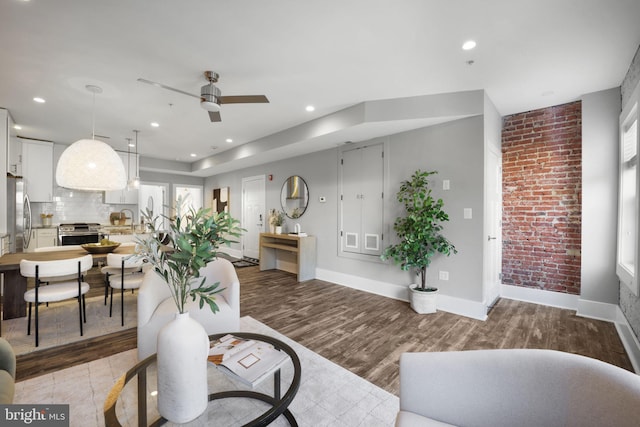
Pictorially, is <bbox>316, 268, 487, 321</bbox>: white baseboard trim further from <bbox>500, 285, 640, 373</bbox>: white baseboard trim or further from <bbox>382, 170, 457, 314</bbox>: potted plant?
<bbox>500, 285, 640, 373</bbox>: white baseboard trim

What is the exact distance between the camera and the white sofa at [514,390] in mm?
835

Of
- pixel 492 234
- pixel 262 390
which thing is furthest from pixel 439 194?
pixel 262 390

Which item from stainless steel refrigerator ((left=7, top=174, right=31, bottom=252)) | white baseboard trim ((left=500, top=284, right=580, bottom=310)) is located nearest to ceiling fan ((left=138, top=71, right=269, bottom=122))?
stainless steel refrigerator ((left=7, top=174, right=31, bottom=252))

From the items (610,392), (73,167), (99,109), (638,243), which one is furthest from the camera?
(99,109)

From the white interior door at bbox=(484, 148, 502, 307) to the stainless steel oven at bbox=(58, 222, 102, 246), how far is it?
7.12 metres

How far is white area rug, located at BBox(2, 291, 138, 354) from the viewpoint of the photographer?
250 cm

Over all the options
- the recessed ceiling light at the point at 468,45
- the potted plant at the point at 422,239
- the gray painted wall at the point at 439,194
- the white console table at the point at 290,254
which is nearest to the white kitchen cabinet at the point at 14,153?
the white console table at the point at 290,254

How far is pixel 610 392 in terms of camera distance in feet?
2.71

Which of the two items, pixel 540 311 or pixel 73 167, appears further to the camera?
pixel 540 311

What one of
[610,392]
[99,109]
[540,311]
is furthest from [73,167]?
[540,311]

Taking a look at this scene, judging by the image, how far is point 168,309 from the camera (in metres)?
2.19

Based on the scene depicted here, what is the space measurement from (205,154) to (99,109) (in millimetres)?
2972

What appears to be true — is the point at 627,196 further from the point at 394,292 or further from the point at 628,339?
the point at 394,292

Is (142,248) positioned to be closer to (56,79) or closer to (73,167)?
(73,167)
